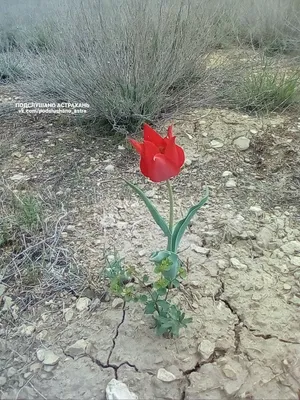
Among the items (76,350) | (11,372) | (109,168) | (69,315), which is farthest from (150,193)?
(11,372)

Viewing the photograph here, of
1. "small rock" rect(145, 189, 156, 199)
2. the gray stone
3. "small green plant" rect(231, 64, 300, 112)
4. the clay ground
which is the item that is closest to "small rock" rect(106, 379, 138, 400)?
the clay ground

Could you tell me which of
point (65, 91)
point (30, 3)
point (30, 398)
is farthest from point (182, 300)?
point (30, 3)

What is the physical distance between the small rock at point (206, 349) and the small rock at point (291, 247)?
19.4 inches

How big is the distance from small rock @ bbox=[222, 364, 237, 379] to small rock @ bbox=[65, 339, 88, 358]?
384mm

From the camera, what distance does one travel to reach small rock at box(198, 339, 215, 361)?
4.38 ft

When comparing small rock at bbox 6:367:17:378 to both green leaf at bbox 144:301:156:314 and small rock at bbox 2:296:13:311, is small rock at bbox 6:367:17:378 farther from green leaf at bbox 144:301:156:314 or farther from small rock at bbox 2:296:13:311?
green leaf at bbox 144:301:156:314

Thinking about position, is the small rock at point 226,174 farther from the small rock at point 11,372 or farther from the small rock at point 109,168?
the small rock at point 11,372

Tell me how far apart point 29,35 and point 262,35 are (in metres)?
1.70

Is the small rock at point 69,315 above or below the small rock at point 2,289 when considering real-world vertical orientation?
above

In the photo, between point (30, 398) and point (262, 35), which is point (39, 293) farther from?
point (262, 35)

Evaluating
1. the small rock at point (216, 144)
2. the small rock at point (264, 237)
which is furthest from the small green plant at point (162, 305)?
the small rock at point (216, 144)

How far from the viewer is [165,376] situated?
128cm

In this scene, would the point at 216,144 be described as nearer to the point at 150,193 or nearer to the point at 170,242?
the point at 150,193

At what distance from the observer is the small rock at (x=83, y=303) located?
4.94 feet
